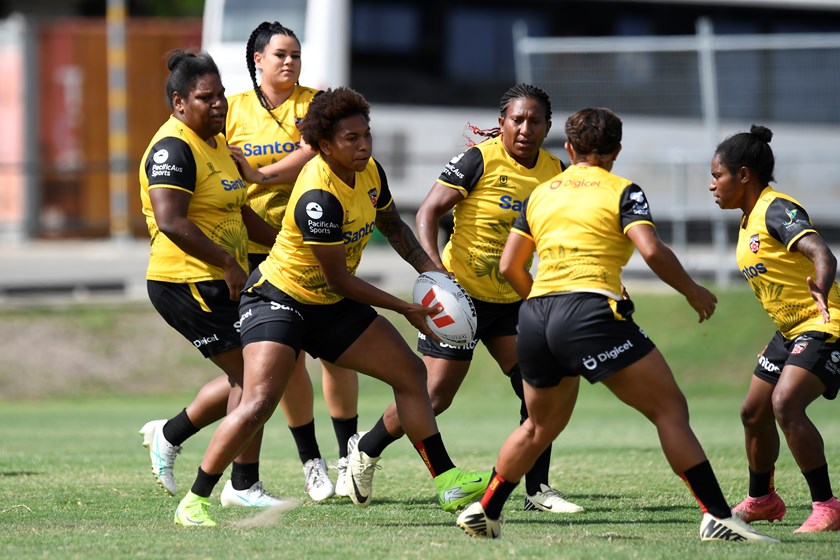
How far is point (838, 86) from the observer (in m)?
19.4

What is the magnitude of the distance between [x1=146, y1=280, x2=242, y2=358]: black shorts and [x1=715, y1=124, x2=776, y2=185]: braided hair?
9.01ft

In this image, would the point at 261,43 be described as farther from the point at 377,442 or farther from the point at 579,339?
the point at 579,339

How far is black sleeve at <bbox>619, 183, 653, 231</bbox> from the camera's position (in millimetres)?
6098

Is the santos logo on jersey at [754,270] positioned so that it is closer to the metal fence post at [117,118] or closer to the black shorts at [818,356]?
the black shorts at [818,356]

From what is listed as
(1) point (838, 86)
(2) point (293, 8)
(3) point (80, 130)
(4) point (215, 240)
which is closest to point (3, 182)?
(3) point (80, 130)

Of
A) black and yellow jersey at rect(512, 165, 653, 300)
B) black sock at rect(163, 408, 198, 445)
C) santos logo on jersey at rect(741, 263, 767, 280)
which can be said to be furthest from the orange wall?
black and yellow jersey at rect(512, 165, 653, 300)

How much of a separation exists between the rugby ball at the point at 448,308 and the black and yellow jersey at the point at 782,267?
1.50 metres

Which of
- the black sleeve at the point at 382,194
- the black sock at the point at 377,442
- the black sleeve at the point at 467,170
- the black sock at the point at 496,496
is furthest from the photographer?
the black sleeve at the point at 467,170

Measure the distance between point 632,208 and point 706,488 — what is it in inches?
51.0

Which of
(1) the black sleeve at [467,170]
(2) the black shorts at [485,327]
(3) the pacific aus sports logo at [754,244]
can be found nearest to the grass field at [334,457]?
(2) the black shorts at [485,327]

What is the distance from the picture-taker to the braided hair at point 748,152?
7.17 meters

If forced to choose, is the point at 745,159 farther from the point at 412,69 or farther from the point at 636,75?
the point at 412,69

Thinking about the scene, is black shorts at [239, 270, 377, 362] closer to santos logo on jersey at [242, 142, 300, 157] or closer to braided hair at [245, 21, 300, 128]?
santos logo on jersey at [242, 142, 300, 157]

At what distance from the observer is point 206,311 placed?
291 inches
